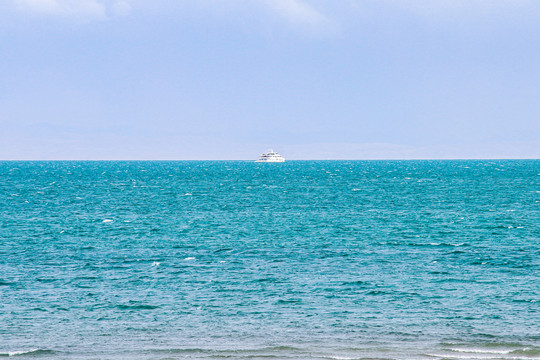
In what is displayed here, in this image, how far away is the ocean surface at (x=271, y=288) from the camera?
86.6 feet

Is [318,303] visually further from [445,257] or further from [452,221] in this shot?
[452,221]

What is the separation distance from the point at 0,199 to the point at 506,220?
241 ft

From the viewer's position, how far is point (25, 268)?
4216 cm

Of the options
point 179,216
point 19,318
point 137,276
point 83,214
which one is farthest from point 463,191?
point 19,318

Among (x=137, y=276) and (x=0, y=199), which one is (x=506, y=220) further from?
(x=0, y=199)

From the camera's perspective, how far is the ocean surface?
86.6 ft

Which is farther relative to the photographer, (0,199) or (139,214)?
(0,199)

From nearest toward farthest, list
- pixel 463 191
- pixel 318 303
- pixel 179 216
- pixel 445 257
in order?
pixel 318 303
pixel 445 257
pixel 179 216
pixel 463 191

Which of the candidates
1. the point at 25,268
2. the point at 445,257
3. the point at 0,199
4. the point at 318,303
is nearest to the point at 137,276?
the point at 25,268

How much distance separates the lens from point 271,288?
3634 cm

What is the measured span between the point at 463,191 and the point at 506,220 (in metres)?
51.1

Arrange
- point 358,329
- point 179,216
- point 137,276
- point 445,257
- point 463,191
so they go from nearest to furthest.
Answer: point 358,329, point 137,276, point 445,257, point 179,216, point 463,191

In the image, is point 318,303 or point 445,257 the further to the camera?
point 445,257

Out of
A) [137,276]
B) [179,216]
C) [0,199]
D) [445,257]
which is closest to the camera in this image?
[137,276]
